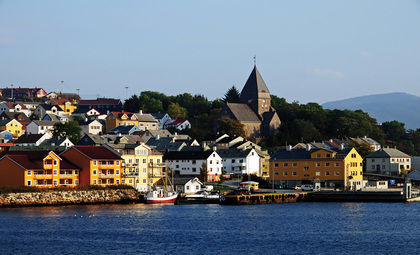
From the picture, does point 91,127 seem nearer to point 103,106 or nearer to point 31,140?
point 31,140

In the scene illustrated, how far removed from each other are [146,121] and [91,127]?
13.7m

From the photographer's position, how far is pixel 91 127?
5354 inches

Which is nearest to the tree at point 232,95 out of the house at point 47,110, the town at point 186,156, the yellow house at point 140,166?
the town at point 186,156

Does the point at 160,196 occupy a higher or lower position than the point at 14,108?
lower

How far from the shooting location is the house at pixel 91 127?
135 metres

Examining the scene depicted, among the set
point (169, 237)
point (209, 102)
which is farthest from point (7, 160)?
point (209, 102)

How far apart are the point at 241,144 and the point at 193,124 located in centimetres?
3366

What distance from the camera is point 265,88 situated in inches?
5659

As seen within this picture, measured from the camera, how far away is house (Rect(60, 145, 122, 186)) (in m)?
75.2

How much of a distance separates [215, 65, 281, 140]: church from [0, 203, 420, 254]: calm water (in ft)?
206

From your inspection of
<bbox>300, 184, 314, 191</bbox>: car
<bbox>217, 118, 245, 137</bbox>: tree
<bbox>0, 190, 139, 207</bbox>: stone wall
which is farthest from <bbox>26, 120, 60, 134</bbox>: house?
<bbox>300, 184, 314, 191</bbox>: car

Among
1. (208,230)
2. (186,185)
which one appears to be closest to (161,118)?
(186,185)

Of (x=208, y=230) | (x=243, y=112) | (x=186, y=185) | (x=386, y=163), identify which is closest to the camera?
(x=208, y=230)

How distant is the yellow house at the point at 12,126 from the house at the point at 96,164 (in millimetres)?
60711
